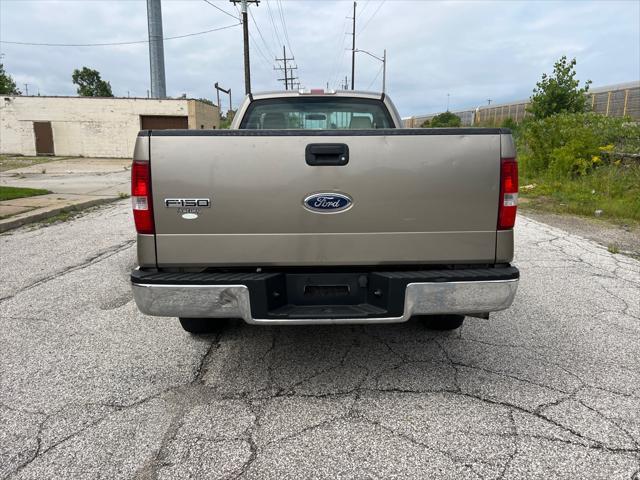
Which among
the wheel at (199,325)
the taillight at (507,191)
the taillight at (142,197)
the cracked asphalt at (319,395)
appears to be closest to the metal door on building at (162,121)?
the cracked asphalt at (319,395)

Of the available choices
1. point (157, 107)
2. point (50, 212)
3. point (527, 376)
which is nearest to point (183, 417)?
point (527, 376)

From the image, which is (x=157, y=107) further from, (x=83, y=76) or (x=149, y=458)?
(x=83, y=76)

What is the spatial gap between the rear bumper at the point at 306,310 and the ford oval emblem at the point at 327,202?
16.9 inches

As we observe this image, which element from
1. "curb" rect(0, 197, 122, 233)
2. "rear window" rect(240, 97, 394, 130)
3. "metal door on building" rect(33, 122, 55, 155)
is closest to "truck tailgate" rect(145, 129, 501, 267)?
"rear window" rect(240, 97, 394, 130)

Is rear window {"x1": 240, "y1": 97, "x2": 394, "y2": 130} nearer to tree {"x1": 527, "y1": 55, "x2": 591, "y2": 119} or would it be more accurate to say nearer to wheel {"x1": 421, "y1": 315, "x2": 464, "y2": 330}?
wheel {"x1": 421, "y1": 315, "x2": 464, "y2": 330}

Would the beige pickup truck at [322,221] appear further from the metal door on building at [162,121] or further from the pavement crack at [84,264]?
the metal door on building at [162,121]

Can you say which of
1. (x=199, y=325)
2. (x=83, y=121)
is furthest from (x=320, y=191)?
(x=83, y=121)

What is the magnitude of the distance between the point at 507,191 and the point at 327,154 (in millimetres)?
1039

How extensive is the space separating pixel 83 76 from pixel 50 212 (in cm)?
7483

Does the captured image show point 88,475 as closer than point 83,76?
Yes

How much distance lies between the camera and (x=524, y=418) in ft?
8.54

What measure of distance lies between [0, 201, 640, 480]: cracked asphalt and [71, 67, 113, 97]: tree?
78.2 m

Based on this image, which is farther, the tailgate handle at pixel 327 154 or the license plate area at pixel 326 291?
the license plate area at pixel 326 291

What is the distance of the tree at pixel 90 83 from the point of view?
71.6 metres
